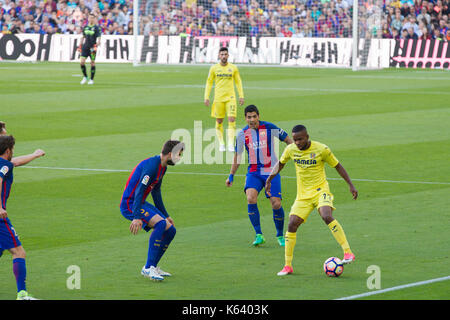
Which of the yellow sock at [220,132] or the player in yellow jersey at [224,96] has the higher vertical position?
the player in yellow jersey at [224,96]

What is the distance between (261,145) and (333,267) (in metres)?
2.95

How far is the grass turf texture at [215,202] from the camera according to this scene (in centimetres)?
1012

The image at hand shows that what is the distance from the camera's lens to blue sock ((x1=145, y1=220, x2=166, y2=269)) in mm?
10227

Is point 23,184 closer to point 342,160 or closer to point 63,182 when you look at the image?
point 63,182

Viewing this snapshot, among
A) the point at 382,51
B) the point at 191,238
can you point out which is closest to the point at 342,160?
the point at 191,238

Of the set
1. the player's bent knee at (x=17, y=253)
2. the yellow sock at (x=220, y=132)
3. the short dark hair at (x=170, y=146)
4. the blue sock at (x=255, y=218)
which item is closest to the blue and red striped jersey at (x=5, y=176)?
the player's bent knee at (x=17, y=253)

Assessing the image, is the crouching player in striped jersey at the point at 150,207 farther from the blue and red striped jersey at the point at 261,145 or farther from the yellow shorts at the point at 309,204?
the blue and red striped jersey at the point at 261,145

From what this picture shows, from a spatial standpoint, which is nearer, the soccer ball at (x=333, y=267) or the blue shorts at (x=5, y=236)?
the blue shorts at (x=5, y=236)

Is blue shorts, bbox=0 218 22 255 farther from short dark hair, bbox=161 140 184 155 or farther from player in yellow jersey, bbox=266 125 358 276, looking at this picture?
player in yellow jersey, bbox=266 125 358 276

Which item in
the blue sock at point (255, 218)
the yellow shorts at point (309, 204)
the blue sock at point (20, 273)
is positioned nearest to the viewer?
the blue sock at point (20, 273)

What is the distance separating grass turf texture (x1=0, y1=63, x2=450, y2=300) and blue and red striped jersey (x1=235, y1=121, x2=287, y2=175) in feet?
3.10

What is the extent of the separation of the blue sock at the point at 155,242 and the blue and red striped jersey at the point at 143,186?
24 cm

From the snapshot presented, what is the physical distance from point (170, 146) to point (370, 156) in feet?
31.7

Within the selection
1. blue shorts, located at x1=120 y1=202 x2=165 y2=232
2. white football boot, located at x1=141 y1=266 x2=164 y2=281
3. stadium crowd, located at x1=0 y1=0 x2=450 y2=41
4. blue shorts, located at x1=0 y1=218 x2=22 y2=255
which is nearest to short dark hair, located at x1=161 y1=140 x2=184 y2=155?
blue shorts, located at x1=120 y1=202 x2=165 y2=232
